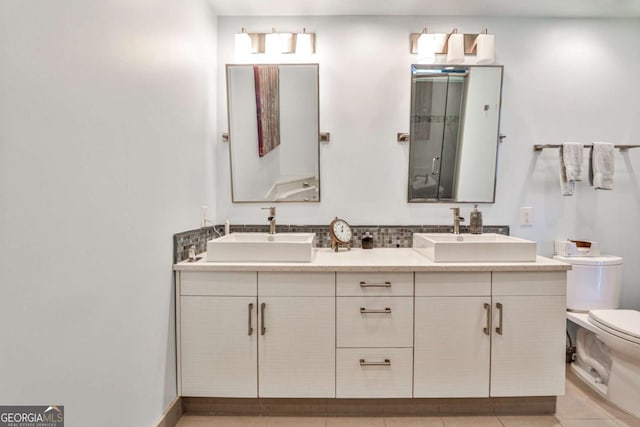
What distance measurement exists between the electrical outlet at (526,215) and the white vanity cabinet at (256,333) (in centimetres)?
147

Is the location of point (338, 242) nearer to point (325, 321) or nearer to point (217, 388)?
point (325, 321)

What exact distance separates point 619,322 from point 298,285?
1.77 meters

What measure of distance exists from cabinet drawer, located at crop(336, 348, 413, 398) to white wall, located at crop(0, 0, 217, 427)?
0.88m

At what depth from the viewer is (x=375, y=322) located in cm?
164

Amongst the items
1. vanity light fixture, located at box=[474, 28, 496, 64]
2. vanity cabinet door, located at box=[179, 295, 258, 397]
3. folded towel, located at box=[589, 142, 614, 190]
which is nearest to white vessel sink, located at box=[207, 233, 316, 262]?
vanity cabinet door, located at box=[179, 295, 258, 397]

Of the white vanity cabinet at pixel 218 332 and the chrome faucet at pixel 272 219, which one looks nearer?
the white vanity cabinet at pixel 218 332

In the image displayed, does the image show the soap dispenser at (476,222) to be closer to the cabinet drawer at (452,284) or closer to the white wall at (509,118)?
the white wall at (509,118)

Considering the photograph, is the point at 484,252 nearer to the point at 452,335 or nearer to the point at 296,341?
the point at 452,335

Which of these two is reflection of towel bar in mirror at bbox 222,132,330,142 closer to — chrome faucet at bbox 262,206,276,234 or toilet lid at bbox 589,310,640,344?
chrome faucet at bbox 262,206,276,234

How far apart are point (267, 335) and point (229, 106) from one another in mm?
1491

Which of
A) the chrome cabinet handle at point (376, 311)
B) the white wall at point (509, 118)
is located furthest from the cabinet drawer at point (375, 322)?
the white wall at point (509, 118)

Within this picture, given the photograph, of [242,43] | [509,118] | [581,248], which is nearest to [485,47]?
[509,118]

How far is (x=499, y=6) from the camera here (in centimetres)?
203

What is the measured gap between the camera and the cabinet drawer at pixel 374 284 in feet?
5.38
